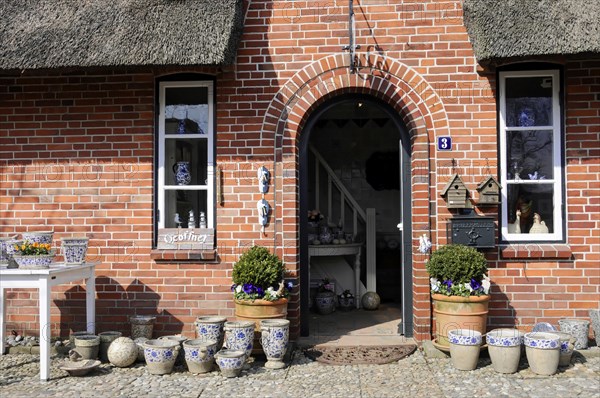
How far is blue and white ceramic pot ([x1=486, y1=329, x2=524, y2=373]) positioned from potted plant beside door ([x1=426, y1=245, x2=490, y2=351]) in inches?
12.8

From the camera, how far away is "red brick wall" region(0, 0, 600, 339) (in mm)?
6598

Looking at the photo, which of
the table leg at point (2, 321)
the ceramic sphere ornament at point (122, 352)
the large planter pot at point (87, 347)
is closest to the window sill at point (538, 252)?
the ceramic sphere ornament at point (122, 352)

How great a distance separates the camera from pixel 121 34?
639cm

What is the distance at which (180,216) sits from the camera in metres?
6.99

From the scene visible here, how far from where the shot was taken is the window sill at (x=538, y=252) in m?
6.50

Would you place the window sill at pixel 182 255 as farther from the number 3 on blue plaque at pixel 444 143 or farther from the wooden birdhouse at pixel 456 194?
the number 3 on blue plaque at pixel 444 143

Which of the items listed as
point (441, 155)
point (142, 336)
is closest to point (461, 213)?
point (441, 155)

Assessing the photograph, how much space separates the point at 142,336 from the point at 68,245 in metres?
1.25

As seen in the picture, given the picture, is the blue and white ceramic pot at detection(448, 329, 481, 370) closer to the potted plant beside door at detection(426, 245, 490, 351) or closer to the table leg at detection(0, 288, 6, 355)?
the potted plant beside door at detection(426, 245, 490, 351)

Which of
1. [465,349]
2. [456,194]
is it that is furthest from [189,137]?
[465,349]

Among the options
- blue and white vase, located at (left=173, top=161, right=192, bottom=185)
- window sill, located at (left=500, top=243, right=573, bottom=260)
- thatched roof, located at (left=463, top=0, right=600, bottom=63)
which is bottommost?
window sill, located at (left=500, top=243, right=573, bottom=260)

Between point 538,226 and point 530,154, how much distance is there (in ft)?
2.65

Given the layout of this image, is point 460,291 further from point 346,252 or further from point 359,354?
point 346,252

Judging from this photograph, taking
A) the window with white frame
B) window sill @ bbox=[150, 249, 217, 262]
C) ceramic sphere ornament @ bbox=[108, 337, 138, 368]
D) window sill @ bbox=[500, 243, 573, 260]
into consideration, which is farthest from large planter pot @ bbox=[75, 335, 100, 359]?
A: the window with white frame
